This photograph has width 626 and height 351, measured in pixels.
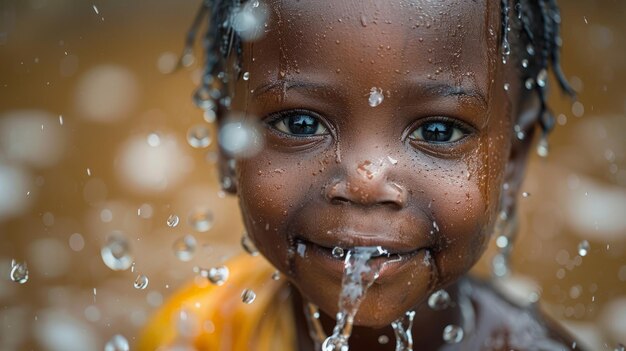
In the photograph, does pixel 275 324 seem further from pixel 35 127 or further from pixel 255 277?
pixel 35 127

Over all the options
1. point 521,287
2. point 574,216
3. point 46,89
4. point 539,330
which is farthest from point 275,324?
point 46,89

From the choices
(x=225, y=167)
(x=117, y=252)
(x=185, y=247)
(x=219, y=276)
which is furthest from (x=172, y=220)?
(x=225, y=167)

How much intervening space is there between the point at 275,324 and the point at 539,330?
648 millimetres

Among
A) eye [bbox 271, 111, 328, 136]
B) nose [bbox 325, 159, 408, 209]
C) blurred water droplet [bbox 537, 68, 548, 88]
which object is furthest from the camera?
blurred water droplet [bbox 537, 68, 548, 88]

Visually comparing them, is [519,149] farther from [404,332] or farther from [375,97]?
[375,97]

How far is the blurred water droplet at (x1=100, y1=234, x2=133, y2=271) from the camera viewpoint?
3.15 meters

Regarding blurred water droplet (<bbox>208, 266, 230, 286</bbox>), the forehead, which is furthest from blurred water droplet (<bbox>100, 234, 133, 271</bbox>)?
the forehead

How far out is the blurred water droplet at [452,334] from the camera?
79.3 inches

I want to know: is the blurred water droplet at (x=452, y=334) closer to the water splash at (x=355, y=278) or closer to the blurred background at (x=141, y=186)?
Answer: the water splash at (x=355, y=278)

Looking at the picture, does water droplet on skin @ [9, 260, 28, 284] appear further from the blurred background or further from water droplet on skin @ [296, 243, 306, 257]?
water droplet on skin @ [296, 243, 306, 257]

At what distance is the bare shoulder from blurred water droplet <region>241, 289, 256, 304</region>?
1.78ft

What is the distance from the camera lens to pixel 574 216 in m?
3.43

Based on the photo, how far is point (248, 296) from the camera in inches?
86.8

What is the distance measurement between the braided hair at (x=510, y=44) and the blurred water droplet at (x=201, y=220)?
107cm
